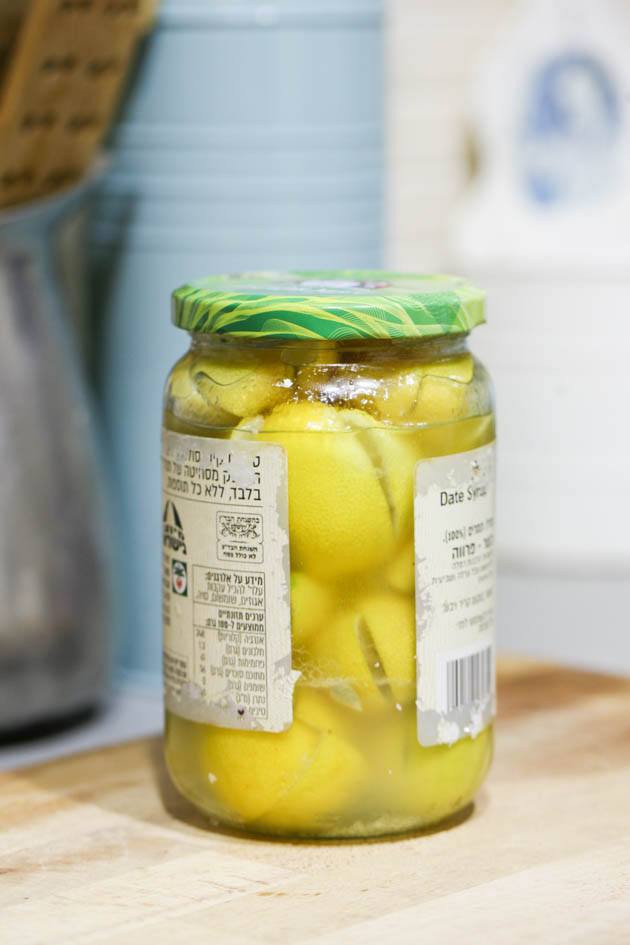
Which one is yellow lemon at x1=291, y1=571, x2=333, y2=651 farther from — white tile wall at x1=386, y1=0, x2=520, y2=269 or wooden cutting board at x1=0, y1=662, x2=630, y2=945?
white tile wall at x1=386, y1=0, x2=520, y2=269

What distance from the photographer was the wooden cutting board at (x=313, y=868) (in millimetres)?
592

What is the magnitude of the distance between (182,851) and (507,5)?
959 mm

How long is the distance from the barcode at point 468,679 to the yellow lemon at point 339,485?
0.06 m

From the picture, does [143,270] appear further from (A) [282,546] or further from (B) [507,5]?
(B) [507,5]

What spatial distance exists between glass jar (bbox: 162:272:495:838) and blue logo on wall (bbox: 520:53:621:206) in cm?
68

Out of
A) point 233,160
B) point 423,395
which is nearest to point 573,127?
point 233,160

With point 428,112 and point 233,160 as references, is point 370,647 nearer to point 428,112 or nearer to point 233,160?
point 233,160

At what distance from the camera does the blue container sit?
0.94 meters

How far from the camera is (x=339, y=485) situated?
64cm

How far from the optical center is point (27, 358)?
882mm

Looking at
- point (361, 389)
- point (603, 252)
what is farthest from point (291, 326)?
point (603, 252)

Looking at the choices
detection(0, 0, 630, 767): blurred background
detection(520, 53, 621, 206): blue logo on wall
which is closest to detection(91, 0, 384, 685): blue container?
detection(0, 0, 630, 767): blurred background

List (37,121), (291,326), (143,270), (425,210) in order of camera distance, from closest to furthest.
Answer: (291,326) < (37,121) < (143,270) < (425,210)

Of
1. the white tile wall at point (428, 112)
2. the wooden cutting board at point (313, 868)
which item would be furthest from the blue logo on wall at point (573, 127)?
the wooden cutting board at point (313, 868)
